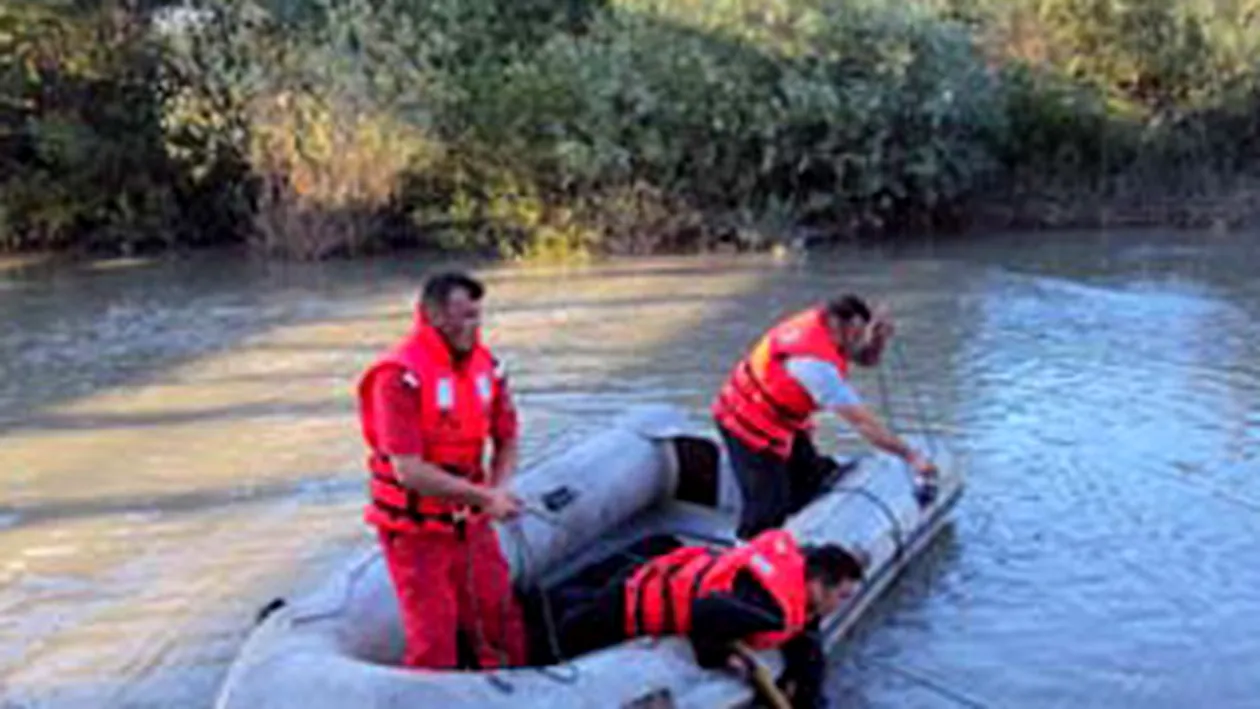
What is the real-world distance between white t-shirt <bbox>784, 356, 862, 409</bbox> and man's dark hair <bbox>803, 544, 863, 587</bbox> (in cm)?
97

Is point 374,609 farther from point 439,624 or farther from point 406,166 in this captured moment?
point 406,166

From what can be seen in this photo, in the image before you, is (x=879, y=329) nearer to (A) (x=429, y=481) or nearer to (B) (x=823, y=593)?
(B) (x=823, y=593)

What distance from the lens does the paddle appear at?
474cm

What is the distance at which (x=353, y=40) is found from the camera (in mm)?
16266

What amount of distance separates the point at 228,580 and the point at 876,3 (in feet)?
35.6

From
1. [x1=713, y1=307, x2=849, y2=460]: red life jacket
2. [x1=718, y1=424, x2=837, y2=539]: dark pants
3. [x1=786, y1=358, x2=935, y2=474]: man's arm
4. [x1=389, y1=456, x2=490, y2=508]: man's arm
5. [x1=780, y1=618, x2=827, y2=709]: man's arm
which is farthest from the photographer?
[x1=718, y1=424, x2=837, y2=539]: dark pants

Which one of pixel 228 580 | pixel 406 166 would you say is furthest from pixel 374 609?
pixel 406 166

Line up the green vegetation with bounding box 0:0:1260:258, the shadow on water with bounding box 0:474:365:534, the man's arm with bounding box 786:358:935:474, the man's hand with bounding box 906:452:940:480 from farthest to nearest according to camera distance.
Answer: the green vegetation with bounding box 0:0:1260:258 < the shadow on water with bounding box 0:474:365:534 < the man's hand with bounding box 906:452:940:480 < the man's arm with bounding box 786:358:935:474

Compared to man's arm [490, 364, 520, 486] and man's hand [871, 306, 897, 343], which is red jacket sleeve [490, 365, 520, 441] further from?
man's hand [871, 306, 897, 343]

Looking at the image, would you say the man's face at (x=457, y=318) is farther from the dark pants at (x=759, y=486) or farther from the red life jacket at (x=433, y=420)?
the dark pants at (x=759, y=486)

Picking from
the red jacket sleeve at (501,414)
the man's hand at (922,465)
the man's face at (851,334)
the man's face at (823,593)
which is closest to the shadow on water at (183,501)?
the man's hand at (922,465)

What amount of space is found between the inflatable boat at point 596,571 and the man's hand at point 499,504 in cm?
42

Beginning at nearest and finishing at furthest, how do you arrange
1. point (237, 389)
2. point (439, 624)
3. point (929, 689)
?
point (439, 624), point (929, 689), point (237, 389)

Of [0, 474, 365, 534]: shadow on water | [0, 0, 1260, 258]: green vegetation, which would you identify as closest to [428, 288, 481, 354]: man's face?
[0, 474, 365, 534]: shadow on water
